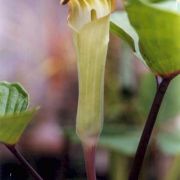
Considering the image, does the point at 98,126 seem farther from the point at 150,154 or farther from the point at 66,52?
the point at 66,52

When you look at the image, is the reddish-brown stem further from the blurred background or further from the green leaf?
the blurred background

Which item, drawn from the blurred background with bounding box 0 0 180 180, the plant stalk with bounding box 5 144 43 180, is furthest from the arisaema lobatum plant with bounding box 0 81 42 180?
the blurred background with bounding box 0 0 180 180

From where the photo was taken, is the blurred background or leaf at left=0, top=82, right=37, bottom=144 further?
the blurred background

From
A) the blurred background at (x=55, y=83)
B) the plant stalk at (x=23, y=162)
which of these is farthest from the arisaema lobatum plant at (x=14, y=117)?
the blurred background at (x=55, y=83)

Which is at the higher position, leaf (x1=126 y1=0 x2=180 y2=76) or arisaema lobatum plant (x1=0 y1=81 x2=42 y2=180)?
leaf (x1=126 y1=0 x2=180 y2=76)

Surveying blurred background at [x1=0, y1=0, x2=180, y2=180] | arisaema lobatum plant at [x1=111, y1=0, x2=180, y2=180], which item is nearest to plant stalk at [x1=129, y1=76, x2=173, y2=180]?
arisaema lobatum plant at [x1=111, y1=0, x2=180, y2=180]

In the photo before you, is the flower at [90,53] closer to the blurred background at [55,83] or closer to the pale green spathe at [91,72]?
the pale green spathe at [91,72]

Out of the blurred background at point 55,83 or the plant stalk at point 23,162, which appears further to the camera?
the blurred background at point 55,83

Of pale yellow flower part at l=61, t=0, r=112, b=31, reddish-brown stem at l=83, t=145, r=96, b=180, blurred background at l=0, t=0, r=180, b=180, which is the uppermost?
pale yellow flower part at l=61, t=0, r=112, b=31
